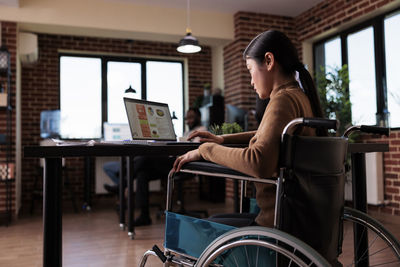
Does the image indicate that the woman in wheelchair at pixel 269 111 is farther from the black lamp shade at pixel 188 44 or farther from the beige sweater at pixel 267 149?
the black lamp shade at pixel 188 44

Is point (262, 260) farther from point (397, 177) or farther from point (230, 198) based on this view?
point (230, 198)

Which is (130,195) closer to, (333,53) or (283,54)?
(283,54)

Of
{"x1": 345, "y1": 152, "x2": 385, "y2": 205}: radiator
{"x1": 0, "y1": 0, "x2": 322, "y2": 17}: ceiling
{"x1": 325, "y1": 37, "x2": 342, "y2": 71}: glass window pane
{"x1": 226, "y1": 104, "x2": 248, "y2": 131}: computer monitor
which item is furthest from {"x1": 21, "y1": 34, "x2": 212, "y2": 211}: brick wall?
{"x1": 345, "y1": 152, "x2": 385, "y2": 205}: radiator

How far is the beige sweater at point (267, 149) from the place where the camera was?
1115mm

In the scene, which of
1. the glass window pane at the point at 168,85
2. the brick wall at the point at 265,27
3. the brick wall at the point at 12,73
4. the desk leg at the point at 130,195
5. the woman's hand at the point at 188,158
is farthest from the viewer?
the glass window pane at the point at 168,85

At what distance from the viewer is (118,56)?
6.44 m

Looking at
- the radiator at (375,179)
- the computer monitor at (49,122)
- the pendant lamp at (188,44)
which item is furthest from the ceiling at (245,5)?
the radiator at (375,179)

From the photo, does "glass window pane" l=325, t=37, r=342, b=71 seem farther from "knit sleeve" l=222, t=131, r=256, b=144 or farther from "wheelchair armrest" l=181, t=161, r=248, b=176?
"wheelchair armrest" l=181, t=161, r=248, b=176

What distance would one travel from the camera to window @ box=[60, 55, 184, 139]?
616cm

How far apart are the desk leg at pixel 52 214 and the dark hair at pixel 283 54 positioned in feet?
2.46

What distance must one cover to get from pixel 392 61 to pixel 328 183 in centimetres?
375

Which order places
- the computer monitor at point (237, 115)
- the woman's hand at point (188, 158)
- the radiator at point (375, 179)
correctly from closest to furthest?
the woman's hand at point (188, 158)
the radiator at point (375, 179)
the computer monitor at point (237, 115)

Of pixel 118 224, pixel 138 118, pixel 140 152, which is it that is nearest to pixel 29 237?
pixel 118 224

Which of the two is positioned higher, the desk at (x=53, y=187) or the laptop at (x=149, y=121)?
the laptop at (x=149, y=121)
